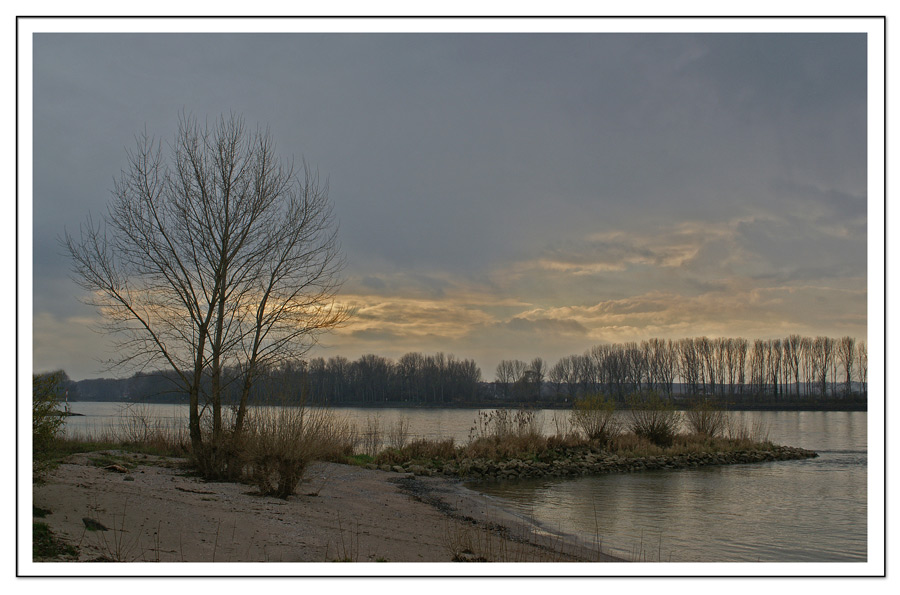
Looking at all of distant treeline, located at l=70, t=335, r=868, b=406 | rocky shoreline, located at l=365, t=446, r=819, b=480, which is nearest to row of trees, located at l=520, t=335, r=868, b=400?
distant treeline, located at l=70, t=335, r=868, b=406

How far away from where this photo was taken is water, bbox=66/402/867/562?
37.6 feet

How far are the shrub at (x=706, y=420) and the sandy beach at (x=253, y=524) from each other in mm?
21905

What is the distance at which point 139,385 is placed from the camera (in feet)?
49.6

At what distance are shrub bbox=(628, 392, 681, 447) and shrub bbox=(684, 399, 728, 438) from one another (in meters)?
2.36

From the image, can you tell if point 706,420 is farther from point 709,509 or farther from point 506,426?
point 709,509

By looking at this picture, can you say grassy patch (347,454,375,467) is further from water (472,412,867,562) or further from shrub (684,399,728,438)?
shrub (684,399,728,438)

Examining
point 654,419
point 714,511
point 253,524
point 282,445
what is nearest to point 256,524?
point 253,524

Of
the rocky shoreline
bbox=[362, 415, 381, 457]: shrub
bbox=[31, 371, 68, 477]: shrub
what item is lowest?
the rocky shoreline

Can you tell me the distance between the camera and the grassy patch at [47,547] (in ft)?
22.2

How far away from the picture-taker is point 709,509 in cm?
1577
